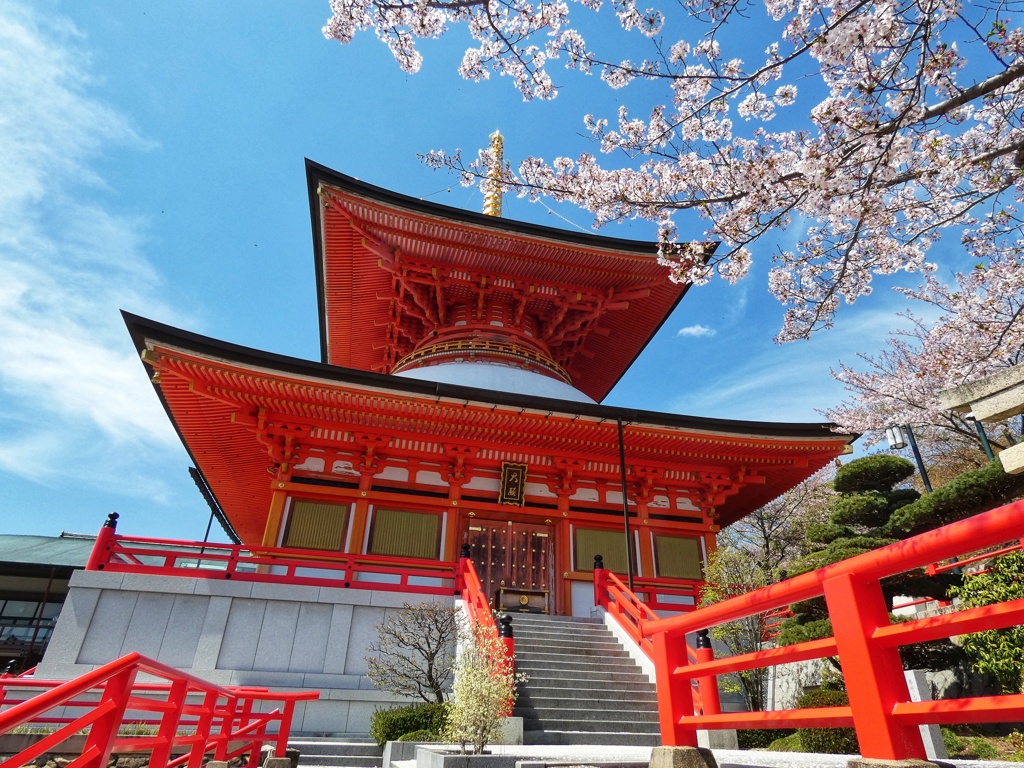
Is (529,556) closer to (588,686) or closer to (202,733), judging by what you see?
(588,686)

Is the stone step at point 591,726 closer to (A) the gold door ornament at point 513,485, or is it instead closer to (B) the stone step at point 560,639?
(B) the stone step at point 560,639

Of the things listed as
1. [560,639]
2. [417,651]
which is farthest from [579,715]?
[417,651]

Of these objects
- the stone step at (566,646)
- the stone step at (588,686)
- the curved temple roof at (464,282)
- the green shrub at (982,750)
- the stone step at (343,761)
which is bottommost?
the stone step at (343,761)

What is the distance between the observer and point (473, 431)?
12891 millimetres

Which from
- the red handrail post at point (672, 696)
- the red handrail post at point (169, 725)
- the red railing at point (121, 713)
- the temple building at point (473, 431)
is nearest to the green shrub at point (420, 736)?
the red railing at point (121, 713)

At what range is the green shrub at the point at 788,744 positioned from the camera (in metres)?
7.92

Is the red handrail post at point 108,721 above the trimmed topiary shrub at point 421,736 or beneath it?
above

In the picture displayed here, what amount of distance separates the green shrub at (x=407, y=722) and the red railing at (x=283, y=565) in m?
2.73

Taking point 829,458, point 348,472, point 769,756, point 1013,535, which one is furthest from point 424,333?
point 1013,535

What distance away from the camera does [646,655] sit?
9.98 m

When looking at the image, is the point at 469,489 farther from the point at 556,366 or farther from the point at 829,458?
the point at 829,458

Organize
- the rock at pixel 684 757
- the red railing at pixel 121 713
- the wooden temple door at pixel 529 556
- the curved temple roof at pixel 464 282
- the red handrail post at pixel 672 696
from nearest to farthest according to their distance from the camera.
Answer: the red railing at pixel 121 713 → the rock at pixel 684 757 → the red handrail post at pixel 672 696 → the wooden temple door at pixel 529 556 → the curved temple roof at pixel 464 282

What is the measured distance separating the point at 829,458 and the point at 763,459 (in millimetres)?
1611

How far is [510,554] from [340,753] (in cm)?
646
